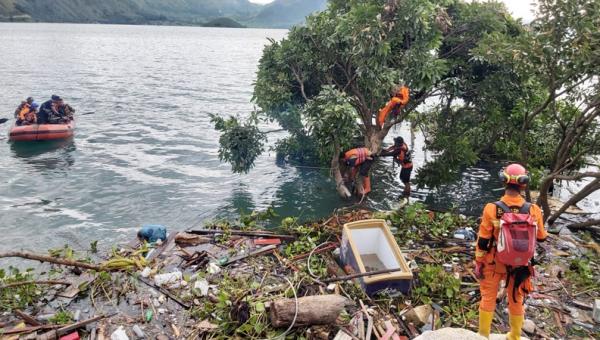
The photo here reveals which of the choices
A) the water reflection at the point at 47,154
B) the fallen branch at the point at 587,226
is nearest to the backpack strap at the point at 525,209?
the fallen branch at the point at 587,226

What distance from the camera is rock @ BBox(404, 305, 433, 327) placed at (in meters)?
7.60

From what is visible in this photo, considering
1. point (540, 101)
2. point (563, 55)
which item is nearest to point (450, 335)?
point (563, 55)

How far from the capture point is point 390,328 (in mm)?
7367

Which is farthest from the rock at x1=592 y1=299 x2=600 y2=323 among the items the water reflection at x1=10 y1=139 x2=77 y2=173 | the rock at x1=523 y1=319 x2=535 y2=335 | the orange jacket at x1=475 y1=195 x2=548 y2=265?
the water reflection at x1=10 y1=139 x2=77 y2=173

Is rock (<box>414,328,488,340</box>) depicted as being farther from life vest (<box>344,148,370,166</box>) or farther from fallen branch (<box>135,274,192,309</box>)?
life vest (<box>344,148,370,166</box>)

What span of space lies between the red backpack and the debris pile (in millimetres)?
1654

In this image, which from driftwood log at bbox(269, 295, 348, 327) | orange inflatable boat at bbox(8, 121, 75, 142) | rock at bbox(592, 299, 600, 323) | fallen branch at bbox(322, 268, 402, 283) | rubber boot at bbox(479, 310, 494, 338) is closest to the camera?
rubber boot at bbox(479, 310, 494, 338)

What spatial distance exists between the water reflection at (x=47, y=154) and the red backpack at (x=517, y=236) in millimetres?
Answer: 19607

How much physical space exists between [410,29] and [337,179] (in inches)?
237

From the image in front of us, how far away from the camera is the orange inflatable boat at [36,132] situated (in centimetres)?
2256

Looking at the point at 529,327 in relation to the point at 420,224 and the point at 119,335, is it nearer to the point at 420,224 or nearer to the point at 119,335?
the point at 420,224

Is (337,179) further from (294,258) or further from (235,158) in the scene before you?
(294,258)

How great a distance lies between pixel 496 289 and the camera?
670 centimetres

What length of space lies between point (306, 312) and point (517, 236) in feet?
11.7
